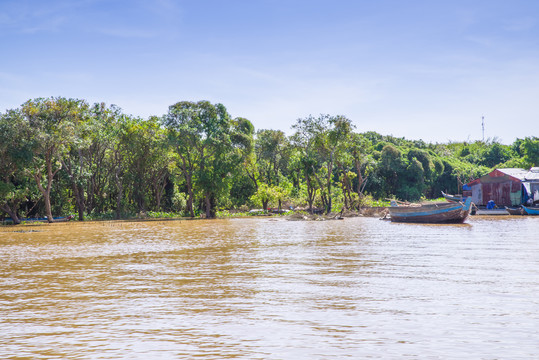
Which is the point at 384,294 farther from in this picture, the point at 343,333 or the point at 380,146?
the point at 380,146

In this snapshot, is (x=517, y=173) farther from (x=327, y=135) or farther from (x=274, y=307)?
(x=274, y=307)

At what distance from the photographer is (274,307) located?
7172 millimetres

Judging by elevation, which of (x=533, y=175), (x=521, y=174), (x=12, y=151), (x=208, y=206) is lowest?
(x=208, y=206)

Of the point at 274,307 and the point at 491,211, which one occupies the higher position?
the point at 274,307

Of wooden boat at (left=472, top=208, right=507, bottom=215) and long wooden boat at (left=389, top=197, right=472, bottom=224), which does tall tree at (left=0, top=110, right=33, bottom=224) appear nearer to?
long wooden boat at (left=389, top=197, right=472, bottom=224)

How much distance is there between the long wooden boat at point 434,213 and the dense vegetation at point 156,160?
1222cm

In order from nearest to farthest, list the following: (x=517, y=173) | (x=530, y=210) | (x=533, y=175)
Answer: (x=530, y=210)
(x=533, y=175)
(x=517, y=173)

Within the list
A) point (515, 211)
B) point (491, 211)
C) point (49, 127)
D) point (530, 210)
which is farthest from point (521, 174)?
point (49, 127)

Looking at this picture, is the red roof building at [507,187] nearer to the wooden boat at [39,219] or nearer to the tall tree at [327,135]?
the tall tree at [327,135]

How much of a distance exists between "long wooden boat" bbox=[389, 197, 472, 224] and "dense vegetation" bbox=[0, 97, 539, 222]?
481 inches

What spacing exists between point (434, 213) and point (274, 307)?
28633 mm

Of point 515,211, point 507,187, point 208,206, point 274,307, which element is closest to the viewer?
point 274,307

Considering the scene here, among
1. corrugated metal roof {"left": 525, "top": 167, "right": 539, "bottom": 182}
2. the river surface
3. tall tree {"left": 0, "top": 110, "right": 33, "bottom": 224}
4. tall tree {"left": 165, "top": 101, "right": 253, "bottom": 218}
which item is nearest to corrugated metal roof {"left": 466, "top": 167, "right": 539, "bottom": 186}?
corrugated metal roof {"left": 525, "top": 167, "right": 539, "bottom": 182}

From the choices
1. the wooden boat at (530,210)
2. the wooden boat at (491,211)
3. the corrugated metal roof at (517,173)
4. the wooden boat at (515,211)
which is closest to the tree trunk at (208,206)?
the wooden boat at (491,211)
